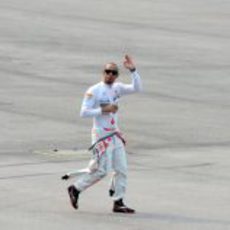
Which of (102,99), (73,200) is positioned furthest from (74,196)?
(102,99)

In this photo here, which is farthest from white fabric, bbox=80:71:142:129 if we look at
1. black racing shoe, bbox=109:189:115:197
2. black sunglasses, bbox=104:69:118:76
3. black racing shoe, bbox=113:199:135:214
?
black racing shoe, bbox=113:199:135:214

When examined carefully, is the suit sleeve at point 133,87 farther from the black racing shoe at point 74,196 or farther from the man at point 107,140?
the black racing shoe at point 74,196

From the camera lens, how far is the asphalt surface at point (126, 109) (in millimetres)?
15891

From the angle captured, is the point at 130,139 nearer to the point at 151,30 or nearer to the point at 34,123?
the point at 34,123

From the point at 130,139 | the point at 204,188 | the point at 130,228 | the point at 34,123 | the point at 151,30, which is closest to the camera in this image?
the point at 130,228

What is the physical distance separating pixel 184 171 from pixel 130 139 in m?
3.29

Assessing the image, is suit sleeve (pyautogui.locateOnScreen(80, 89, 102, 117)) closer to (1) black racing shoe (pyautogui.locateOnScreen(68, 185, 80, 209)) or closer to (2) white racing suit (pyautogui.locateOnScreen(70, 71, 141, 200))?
(2) white racing suit (pyautogui.locateOnScreen(70, 71, 141, 200))

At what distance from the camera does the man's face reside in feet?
51.1

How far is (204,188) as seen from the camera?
17.3 meters

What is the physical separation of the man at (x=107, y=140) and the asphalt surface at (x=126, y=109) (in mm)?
310

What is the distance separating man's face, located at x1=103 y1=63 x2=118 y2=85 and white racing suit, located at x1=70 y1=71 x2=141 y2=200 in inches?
3.5

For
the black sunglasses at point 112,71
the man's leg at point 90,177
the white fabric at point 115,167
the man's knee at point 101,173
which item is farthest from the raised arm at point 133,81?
the man's knee at point 101,173

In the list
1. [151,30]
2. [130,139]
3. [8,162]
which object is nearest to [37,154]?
[8,162]

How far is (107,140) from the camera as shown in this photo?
15656mm
